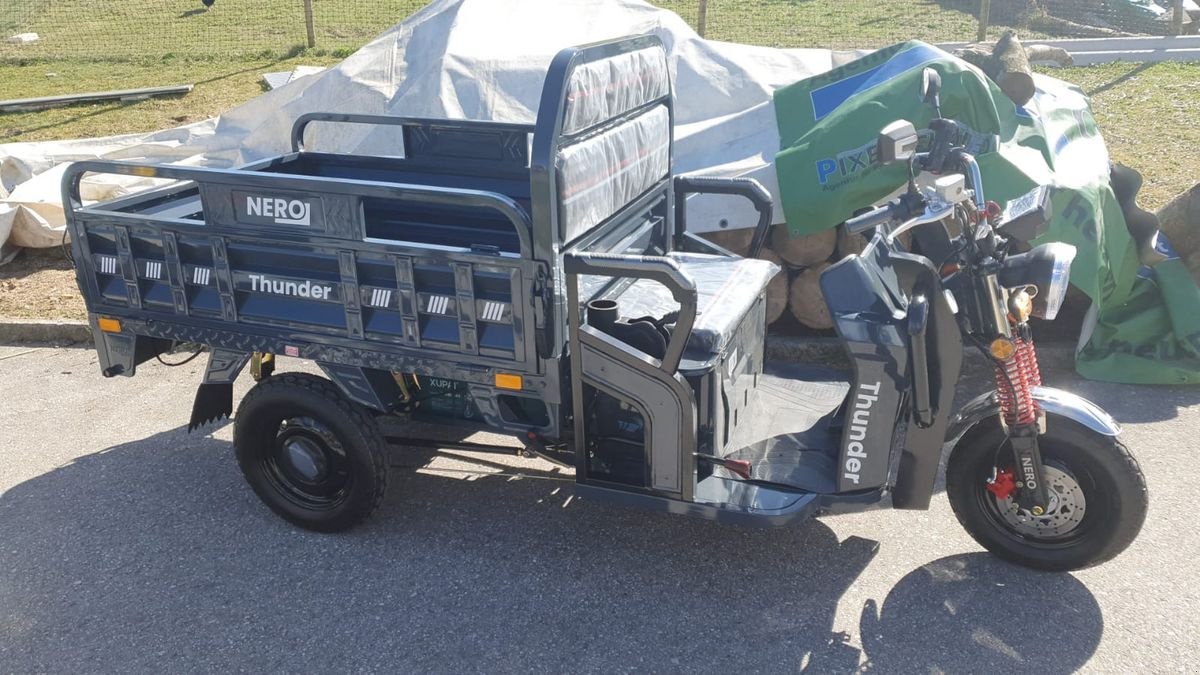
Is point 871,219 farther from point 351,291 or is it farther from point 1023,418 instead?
point 351,291

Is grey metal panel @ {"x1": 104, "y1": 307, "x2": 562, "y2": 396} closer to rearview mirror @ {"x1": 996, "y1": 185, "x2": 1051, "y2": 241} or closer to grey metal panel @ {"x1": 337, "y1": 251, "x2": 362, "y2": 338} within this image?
grey metal panel @ {"x1": 337, "y1": 251, "x2": 362, "y2": 338}

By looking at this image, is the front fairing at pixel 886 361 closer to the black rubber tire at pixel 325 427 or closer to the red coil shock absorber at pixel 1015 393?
the red coil shock absorber at pixel 1015 393

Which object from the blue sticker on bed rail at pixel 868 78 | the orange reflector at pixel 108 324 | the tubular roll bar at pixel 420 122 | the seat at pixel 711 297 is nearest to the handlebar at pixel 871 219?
the seat at pixel 711 297

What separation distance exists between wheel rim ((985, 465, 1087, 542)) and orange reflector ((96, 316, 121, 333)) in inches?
151

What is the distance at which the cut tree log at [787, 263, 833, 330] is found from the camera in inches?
258

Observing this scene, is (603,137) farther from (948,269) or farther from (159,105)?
(159,105)

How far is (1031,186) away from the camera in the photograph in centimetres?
575

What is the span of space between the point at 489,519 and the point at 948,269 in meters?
2.28

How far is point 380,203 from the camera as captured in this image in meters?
5.23

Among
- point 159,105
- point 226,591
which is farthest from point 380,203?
point 159,105

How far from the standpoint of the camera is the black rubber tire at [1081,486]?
384 cm

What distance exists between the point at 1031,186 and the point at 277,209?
13.3ft

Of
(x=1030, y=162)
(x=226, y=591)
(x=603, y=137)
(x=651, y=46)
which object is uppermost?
(x=651, y=46)

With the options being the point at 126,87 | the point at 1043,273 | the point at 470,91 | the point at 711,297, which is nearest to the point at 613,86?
the point at 711,297
